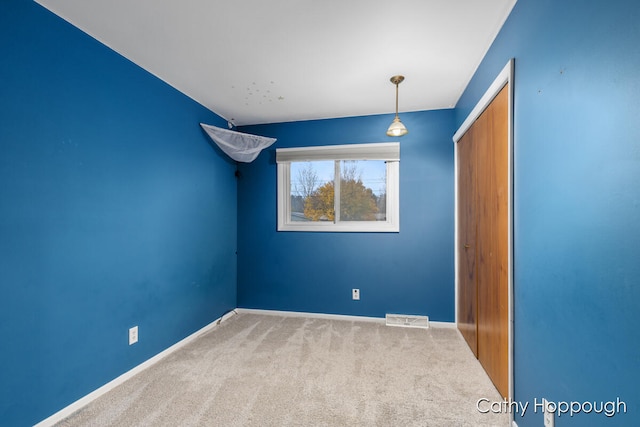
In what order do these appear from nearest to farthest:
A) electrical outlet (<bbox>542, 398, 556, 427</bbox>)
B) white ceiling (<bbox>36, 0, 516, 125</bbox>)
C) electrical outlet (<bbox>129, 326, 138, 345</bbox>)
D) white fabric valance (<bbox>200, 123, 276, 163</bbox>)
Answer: electrical outlet (<bbox>542, 398, 556, 427</bbox>) → white ceiling (<bbox>36, 0, 516, 125</bbox>) → electrical outlet (<bbox>129, 326, 138, 345</bbox>) → white fabric valance (<bbox>200, 123, 276, 163</bbox>)

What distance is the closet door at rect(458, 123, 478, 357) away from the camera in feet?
7.56

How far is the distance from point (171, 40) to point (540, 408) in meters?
3.02

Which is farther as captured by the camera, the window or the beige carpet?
the window

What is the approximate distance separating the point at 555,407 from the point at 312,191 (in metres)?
2.79

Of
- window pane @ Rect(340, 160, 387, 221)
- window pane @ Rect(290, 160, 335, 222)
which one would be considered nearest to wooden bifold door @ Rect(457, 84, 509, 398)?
window pane @ Rect(340, 160, 387, 221)

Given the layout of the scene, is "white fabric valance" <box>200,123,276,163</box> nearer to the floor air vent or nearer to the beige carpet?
the beige carpet

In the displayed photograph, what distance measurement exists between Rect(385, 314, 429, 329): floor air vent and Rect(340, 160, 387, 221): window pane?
1.14 meters

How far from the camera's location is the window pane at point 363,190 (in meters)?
3.27

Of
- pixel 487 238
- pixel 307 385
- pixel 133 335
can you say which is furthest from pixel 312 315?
pixel 487 238

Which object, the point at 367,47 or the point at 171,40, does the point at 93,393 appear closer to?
the point at 171,40

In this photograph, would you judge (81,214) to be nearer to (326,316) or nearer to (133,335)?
(133,335)

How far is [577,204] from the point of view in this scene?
3.33 ft

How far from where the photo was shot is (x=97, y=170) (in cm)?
186

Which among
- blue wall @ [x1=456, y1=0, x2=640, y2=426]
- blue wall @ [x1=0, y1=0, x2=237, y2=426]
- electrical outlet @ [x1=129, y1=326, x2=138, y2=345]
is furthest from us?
electrical outlet @ [x1=129, y1=326, x2=138, y2=345]
